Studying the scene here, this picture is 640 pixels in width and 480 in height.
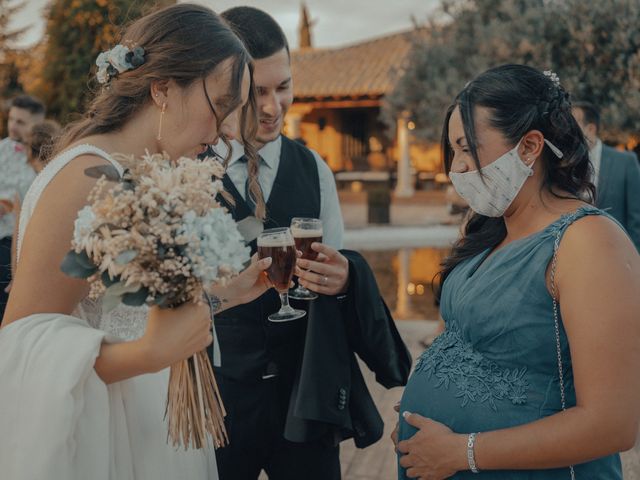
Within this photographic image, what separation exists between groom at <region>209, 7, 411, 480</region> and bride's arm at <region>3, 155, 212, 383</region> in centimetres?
80

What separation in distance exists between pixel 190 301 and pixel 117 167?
47cm

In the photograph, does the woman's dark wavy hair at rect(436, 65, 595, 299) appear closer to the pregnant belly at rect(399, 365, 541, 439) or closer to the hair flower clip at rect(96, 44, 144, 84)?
the pregnant belly at rect(399, 365, 541, 439)

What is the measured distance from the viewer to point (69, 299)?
60.9 inches

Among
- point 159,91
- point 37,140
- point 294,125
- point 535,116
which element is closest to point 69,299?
point 159,91

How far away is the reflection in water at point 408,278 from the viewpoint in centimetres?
938

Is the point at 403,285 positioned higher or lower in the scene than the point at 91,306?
lower

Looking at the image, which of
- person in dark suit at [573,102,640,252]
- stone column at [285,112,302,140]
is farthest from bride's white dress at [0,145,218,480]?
stone column at [285,112,302,140]

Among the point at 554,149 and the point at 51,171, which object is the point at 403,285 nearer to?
the point at 554,149

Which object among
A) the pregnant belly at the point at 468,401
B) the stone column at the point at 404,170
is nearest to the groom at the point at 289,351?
the pregnant belly at the point at 468,401

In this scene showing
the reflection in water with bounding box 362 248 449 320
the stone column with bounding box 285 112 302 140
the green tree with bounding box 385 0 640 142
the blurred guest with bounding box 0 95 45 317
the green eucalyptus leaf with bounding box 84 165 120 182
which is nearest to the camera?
the green eucalyptus leaf with bounding box 84 165 120 182

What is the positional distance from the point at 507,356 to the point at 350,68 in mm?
26032

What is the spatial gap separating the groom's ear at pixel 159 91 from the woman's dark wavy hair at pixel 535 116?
90cm

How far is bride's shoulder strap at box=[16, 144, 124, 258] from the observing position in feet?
5.29

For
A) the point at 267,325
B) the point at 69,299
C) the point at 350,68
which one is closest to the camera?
the point at 69,299
